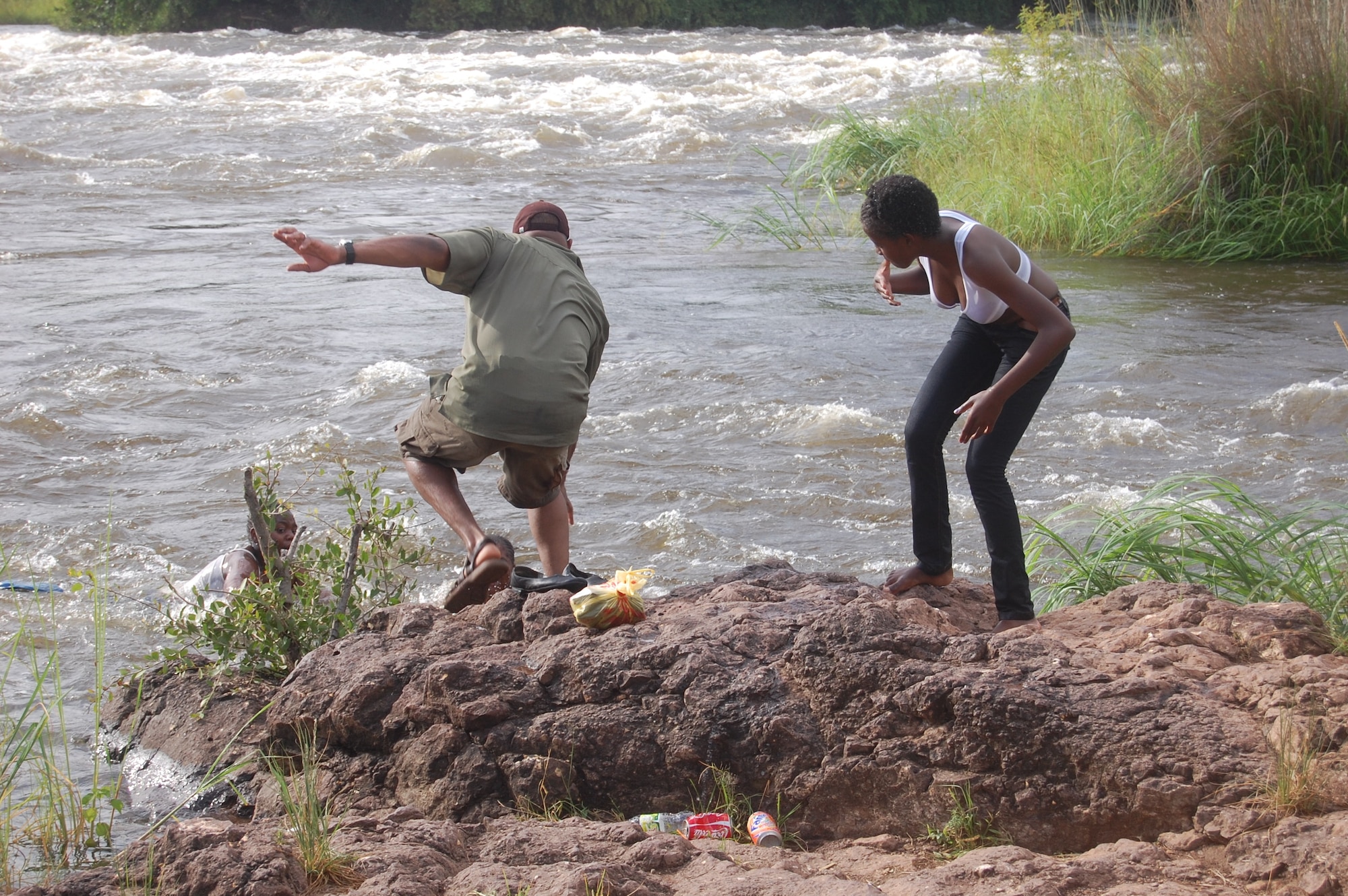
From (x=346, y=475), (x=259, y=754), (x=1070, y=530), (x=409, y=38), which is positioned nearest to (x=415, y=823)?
(x=259, y=754)

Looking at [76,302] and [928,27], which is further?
[928,27]

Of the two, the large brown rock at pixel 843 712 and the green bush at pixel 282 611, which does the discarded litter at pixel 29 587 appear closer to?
the green bush at pixel 282 611

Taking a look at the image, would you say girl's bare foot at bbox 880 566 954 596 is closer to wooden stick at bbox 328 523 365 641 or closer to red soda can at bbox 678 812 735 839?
red soda can at bbox 678 812 735 839

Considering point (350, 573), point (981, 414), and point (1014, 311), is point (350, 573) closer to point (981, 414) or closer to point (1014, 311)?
point (981, 414)

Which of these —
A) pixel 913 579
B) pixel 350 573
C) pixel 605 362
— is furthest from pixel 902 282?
pixel 605 362

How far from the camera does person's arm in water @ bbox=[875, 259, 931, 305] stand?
430cm

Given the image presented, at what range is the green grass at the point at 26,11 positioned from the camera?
41.3 metres

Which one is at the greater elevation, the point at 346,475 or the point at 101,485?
the point at 346,475

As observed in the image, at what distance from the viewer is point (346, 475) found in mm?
4500

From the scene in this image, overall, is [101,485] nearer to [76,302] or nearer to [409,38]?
[76,302]

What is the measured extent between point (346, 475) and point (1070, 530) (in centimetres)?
364

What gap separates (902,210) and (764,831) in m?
1.80

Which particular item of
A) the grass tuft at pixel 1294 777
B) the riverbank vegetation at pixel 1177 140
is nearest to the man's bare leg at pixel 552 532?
the grass tuft at pixel 1294 777

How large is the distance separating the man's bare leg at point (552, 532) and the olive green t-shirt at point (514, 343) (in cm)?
32
